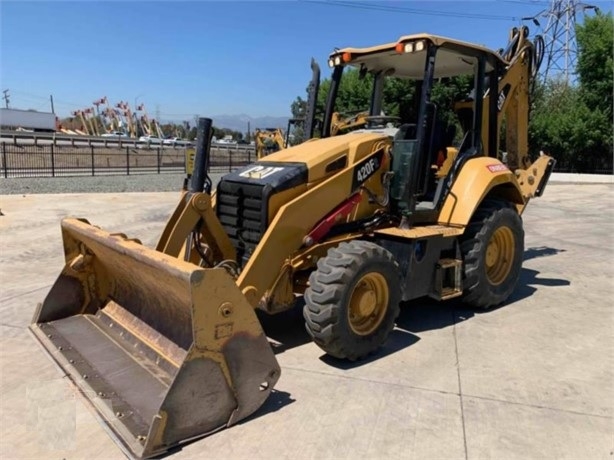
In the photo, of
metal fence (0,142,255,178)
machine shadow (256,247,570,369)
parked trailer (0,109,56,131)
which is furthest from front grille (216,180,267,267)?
parked trailer (0,109,56,131)

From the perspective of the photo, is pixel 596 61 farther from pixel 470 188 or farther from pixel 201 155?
pixel 201 155

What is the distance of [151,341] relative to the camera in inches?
167

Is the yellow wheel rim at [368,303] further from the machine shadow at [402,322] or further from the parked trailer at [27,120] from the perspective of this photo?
the parked trailer at [27,120]

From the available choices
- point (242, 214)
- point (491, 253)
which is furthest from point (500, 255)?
point (242, 214)

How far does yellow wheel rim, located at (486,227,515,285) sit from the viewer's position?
19.8 feet

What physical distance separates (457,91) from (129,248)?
216 inches

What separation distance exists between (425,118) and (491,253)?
180 cm

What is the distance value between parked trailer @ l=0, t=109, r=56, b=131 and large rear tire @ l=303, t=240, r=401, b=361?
8164cm

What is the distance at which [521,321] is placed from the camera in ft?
18.5

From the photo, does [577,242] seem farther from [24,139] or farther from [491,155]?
[24,139]

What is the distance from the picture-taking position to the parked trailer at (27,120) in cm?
7481

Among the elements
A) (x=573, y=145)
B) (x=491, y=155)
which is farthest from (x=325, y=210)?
(x=573, y=145)

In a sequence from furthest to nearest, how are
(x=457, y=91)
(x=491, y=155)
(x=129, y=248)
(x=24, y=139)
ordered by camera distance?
(x=24, y=139) < (x=457, y=91) < (x=491, y=155) < (x=129, y=248)

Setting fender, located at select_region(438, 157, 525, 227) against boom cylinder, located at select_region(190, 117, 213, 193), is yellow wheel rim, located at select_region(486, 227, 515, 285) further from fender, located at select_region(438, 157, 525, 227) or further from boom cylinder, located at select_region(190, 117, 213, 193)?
boom cylinder, located at select_region(190, 117, 213, 193)
